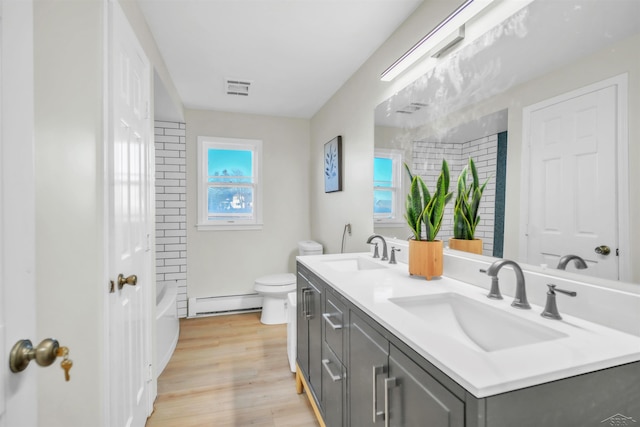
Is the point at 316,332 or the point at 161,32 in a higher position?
the point at 161,32

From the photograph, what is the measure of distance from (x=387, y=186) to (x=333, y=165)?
1.04m

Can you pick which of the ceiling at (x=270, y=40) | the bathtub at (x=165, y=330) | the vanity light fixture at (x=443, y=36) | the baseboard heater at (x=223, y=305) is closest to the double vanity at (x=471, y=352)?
the vanity light fixture at (x=443, y=36)

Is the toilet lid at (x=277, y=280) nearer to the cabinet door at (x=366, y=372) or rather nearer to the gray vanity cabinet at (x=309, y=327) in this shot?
the gray vanity cabinet at (x=309, y=327)

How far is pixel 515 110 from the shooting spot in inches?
45.8

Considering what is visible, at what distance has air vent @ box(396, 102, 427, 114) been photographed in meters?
1.78

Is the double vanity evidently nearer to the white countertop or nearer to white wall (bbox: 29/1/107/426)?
the white countertop

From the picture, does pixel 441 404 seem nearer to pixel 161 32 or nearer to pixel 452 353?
pixel 452 353

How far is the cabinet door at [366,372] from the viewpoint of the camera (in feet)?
3.08

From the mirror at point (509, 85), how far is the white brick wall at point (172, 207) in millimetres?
2710

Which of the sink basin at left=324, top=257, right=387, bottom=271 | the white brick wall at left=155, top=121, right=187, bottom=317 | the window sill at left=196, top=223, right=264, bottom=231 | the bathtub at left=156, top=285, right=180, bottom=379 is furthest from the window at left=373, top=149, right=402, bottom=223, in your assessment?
the white brick wall at left=155, top=121, right=187, bottom=317

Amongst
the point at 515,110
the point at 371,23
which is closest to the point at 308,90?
the point at 371,23

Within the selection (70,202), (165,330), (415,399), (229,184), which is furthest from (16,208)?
(229,184)

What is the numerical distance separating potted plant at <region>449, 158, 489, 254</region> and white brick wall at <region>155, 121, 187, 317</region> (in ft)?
10.0

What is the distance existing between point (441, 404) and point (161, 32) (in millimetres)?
2540
